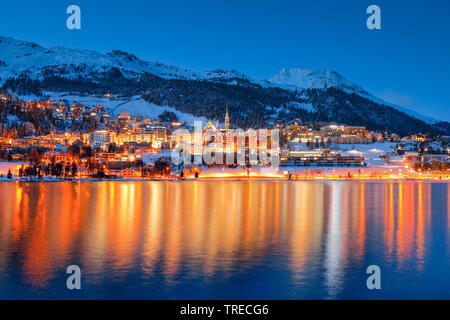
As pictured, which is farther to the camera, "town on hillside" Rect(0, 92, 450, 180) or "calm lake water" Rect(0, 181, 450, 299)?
"town on hillside" Rect(0, 92, 450, 180)

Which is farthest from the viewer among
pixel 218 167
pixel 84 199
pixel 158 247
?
pixel 218 167

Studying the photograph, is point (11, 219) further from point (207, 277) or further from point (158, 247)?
point (207, 277)

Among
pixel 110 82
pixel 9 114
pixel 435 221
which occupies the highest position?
pixel 110 82

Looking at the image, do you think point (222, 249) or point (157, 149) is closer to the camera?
point (222, 249)

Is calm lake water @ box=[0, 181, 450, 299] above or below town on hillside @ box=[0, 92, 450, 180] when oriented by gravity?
below

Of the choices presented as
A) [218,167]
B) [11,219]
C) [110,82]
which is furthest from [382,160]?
[110,82]

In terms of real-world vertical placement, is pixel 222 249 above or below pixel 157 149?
below

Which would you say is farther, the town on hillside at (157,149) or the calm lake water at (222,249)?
the town on hillside at (157,149)

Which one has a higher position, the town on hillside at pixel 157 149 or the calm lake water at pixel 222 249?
the town on hillside at pixel 157 149
